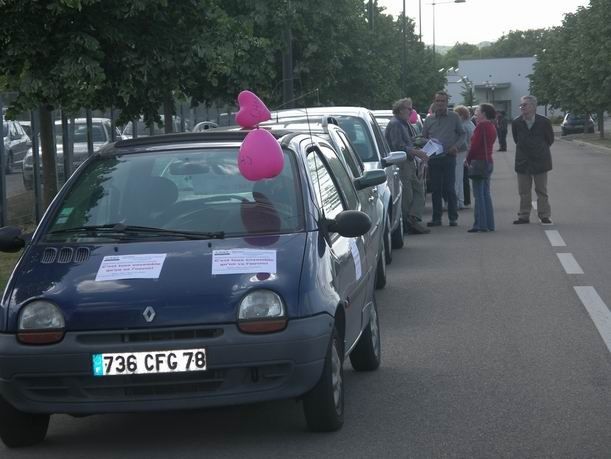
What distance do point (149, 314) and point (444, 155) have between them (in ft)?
43.1

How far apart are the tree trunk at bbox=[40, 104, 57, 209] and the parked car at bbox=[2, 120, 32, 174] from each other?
635 cm

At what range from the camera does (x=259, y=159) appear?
7.04 meters

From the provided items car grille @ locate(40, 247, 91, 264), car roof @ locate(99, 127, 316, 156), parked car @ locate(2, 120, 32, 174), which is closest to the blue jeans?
parked car @ locate(2, 120, 32, 174)

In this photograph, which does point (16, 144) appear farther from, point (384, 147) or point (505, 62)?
point (505, 62)

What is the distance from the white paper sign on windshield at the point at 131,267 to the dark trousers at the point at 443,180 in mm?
12651

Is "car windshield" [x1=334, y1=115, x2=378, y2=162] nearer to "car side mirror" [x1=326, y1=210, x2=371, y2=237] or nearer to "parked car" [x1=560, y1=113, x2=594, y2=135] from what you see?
"car side mirror" [x1=326, y1=210, x2=371, y2=237]

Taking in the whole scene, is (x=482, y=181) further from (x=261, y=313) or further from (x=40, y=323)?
(x=40, y=323)

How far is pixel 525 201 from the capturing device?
745 inches

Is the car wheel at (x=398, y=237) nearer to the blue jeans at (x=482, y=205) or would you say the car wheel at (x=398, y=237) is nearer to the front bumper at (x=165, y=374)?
the blue jeans at (x=482, y=205)

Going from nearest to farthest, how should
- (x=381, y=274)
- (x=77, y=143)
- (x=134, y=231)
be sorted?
(x=134, y=231), (x=381, y=274), (x=77, y=143)

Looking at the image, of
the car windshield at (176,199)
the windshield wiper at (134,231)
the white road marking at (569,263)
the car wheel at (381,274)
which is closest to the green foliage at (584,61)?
the white road marking at (569,263)

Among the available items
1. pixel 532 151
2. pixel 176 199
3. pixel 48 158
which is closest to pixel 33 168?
pixel 48 158

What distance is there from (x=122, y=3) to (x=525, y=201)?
8.92 meters

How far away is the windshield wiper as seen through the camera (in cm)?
679
